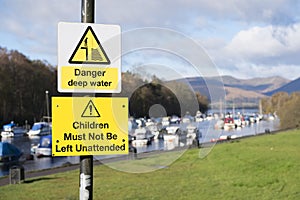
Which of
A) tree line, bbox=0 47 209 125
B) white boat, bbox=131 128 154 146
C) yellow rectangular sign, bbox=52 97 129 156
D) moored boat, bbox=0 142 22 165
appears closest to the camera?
yellow rectangular sign, bbox=52 97 129 156

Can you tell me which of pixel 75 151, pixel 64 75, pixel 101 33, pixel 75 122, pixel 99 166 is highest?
pixel 101 33

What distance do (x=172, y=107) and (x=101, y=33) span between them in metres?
1.89

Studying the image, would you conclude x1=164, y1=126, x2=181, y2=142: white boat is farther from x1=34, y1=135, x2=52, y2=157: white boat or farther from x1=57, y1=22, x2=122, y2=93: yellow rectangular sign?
x1=34, y1=135, x2=52, y2=157: white boat

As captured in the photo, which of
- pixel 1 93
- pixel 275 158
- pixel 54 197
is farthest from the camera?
pixel 1 93

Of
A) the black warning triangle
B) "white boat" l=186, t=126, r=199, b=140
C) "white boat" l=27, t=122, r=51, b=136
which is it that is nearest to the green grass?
"white boat" l=186, t=126, r=199, b=140

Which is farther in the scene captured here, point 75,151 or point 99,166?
point 99,166

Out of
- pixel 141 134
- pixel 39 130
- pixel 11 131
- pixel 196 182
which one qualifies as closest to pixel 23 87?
pixel 39 130

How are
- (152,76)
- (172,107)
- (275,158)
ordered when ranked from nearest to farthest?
(152,76) → (172,107) → (275,158)

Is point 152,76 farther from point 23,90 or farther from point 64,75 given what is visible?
point 23,90

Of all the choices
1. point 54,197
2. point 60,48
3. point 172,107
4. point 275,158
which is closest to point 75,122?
point 60,48

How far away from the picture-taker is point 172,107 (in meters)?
5.53

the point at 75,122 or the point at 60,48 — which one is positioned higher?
the point at 60,48

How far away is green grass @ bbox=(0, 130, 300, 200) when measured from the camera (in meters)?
11.3

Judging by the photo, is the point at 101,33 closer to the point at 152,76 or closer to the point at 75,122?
the point at 75,122
